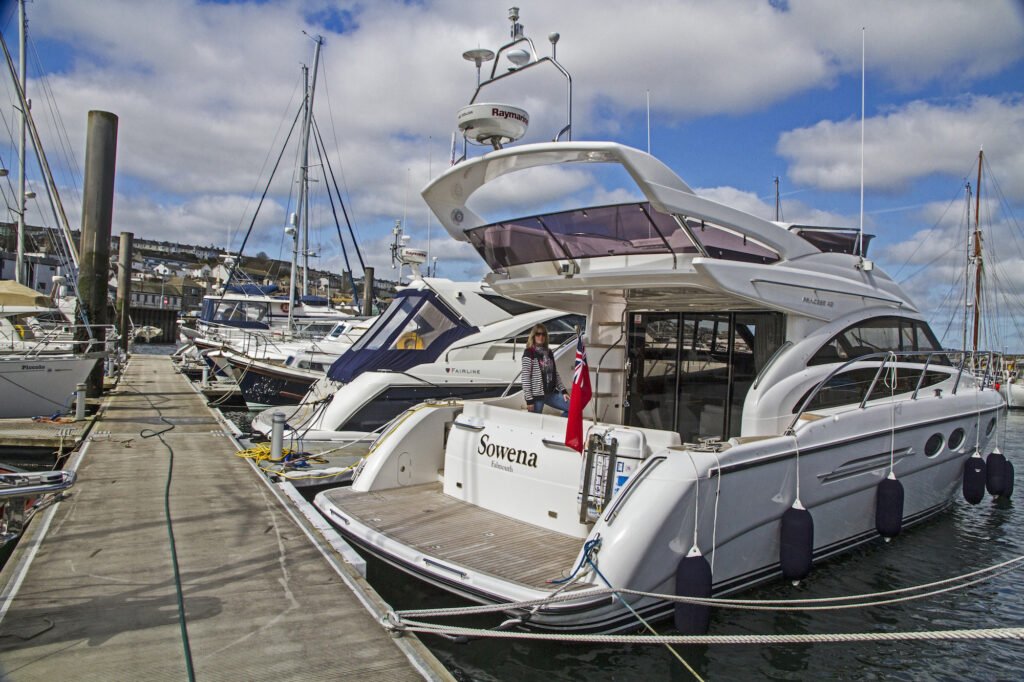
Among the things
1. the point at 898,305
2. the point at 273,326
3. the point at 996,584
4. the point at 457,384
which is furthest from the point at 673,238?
the point at 273,326

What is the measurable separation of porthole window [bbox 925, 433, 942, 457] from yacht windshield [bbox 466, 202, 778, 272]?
3091 millimetres

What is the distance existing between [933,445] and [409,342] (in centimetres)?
822

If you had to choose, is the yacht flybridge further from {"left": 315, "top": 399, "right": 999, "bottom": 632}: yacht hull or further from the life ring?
the life ring

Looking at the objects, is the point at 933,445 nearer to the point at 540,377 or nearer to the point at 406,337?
the point at 540,377

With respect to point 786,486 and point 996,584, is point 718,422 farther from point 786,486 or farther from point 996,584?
point 996,584

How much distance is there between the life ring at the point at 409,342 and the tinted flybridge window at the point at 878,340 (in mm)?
7397

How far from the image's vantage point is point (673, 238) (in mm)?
5398

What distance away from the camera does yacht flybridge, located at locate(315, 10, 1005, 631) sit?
4.57 m

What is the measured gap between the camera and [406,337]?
39.9 ft

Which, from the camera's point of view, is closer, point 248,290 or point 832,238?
point 832,238

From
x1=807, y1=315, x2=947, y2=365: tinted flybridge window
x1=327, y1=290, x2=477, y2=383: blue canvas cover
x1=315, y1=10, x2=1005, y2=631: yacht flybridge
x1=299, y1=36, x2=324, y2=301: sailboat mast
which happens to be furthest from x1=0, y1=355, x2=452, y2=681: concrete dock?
x1=299, y1=36, x2=324, y2=301: sailboat mast

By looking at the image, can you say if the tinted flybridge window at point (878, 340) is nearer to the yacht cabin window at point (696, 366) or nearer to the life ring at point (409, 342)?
the yacht cabin window at point (696, 366)

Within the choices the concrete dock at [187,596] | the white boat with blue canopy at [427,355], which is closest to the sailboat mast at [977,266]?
the white boat with blue canopy at [427,355]

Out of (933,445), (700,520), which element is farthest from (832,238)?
(700,520)
